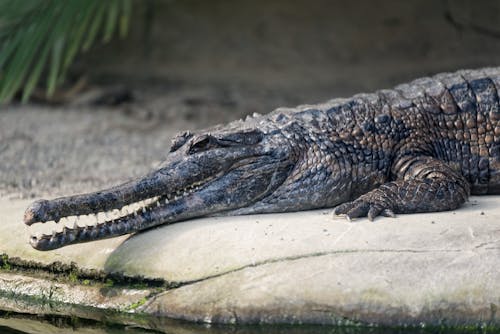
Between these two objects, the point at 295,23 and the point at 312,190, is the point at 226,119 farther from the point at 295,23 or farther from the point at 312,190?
the point at 312,190

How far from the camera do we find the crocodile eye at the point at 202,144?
17.5ft

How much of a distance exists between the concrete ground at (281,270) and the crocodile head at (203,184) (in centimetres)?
11

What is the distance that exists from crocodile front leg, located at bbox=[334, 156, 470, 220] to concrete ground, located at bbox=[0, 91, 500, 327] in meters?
0.08

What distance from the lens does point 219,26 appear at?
11.8 meters

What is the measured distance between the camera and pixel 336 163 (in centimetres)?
550

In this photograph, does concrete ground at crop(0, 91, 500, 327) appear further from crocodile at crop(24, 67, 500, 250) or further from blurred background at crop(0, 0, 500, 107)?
blurred background at crop(0, 0, 500, 107)

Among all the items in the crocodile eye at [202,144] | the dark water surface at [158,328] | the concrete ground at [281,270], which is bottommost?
the dark water surface at [158,328]

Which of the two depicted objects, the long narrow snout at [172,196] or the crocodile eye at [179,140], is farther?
the crocodile eye at [179,140]

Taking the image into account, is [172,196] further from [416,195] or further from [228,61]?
[228,61]

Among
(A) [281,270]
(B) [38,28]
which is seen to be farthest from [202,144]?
(B) [38,28]

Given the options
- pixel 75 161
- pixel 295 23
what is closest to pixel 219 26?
pixel 295 23

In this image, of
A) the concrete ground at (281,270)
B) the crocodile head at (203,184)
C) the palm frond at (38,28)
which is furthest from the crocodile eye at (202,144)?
the palm frond at (38,28)

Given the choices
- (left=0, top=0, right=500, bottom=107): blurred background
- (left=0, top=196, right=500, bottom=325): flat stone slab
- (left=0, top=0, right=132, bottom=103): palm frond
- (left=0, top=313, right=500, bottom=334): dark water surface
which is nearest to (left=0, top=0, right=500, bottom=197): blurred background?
(left=0, top=0, right=500, bottom=107): blurred background

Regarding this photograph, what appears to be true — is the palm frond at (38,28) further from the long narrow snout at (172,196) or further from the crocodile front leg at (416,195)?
the crocodile front leg at (416,195)
